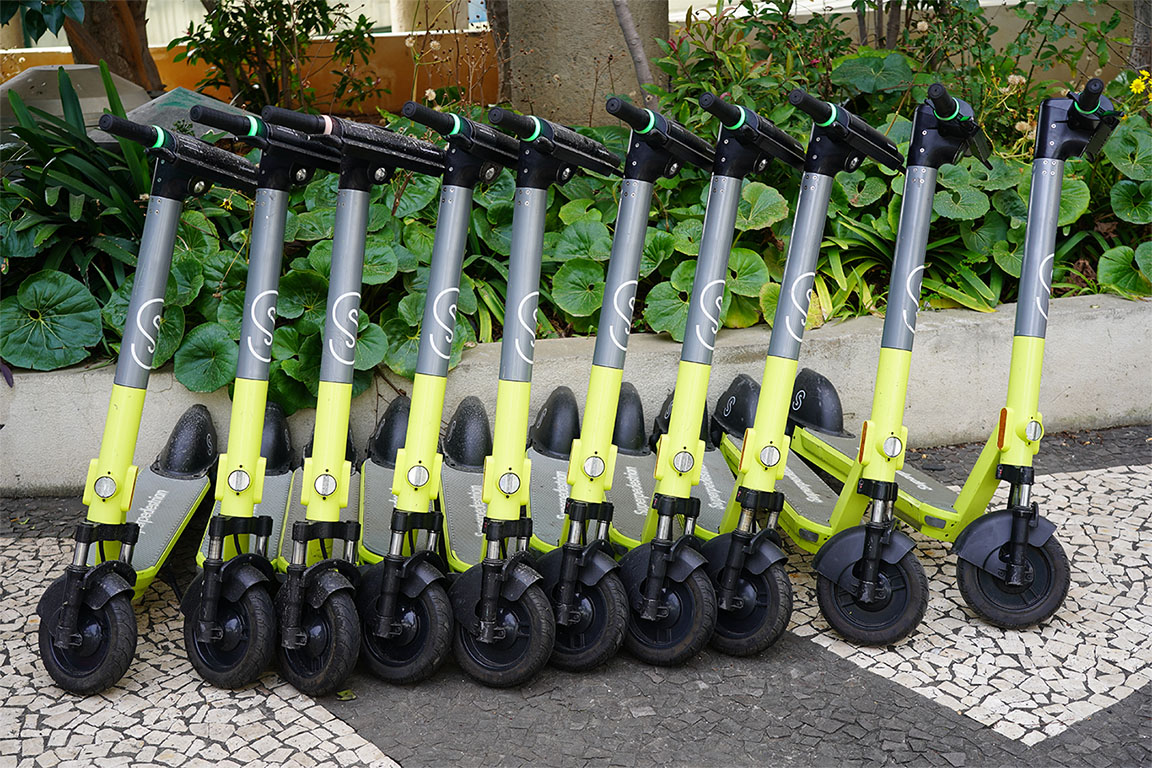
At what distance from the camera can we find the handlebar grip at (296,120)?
94.2 inches

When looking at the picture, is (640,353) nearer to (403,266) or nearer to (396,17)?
(403,266)

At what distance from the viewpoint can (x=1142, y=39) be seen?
18.4ft

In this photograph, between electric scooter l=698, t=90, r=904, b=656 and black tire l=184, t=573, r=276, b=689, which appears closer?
black tire l=184, t=573, r=276, b=689

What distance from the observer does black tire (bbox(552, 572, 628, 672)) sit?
108 inches

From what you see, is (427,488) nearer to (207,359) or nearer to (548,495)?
(548,495)

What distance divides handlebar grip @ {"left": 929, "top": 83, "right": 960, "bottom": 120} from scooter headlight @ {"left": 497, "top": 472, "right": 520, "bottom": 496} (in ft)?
4.75

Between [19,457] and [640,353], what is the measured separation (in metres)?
2.38

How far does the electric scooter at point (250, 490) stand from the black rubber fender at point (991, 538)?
189cm

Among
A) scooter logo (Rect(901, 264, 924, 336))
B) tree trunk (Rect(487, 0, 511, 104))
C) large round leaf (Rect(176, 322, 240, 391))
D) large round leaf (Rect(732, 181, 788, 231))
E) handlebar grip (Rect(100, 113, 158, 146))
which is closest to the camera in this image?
handlebar grip (Rect(100, 113, 158, 146))

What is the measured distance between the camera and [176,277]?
13.0 feet

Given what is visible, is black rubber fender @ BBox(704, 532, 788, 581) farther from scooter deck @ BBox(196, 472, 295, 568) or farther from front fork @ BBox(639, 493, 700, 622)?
scooter deck @ BBox(196, 472, 295, 568)

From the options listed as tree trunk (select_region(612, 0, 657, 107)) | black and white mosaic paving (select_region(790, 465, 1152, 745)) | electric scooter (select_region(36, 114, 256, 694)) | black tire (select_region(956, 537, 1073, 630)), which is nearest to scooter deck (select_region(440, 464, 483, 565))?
A: electric scooter (select_region(36, 114, 256, 694))

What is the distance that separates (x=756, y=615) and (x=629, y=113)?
1359 mm

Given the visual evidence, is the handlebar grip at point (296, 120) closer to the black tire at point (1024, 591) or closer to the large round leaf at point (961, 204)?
the black tire at point (1024, 591)
